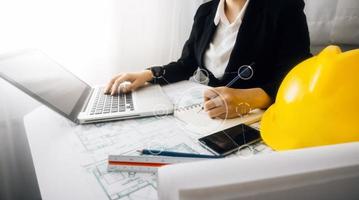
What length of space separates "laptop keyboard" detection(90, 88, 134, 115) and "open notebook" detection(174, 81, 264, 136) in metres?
0.14

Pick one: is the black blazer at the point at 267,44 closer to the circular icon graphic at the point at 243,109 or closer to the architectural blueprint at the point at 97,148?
the circular icon graphic at the point at 243,109

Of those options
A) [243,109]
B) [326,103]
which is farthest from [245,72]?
[326,103]

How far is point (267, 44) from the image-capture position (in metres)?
0.88

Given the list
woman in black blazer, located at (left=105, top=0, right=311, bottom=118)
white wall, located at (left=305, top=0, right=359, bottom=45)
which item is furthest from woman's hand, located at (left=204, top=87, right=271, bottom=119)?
white wall, located at (left=305, top=0, right=359, bottom=45)

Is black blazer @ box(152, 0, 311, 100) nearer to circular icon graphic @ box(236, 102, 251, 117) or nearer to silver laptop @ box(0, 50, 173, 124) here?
circular icon graphic @ box(236, 102, 251, 117)

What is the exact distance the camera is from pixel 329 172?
23 centimetres

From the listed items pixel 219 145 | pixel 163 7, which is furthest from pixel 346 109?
pixel 163 7

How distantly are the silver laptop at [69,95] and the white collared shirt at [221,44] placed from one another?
0.90 ft

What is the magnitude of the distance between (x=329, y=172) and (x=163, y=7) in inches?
46.8

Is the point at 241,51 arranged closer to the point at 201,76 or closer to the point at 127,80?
the point at 201,76

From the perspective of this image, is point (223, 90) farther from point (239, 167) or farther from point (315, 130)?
point (239, 167)

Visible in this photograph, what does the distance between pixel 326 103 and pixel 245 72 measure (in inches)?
21.8

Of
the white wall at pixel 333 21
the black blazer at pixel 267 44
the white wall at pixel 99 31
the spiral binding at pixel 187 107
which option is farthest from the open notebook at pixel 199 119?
the white wall at pixel 333 21

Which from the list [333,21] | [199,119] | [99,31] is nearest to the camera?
[199,119]
